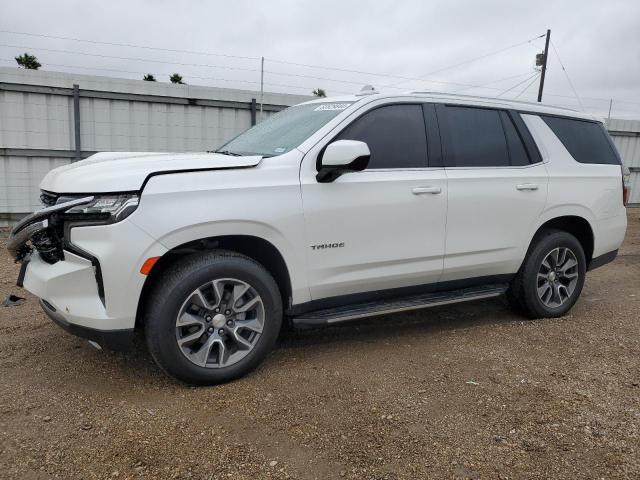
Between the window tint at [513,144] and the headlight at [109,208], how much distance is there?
10.1ft

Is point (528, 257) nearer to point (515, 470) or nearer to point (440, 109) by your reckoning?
point (440, 109)

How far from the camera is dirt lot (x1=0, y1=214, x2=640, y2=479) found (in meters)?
2.46

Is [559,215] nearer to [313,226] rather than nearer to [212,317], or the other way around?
[313,226]

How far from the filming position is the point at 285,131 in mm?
3871

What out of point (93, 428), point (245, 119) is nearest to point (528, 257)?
point (93, 428)

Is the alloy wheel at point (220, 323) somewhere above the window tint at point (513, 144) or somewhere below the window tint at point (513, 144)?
below

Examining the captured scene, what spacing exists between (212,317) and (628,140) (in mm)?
15165

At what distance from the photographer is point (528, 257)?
4527 millimetres

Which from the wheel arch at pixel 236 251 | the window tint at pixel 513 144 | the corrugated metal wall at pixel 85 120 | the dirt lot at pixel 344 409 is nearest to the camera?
the dirt lot at pixel 344 409

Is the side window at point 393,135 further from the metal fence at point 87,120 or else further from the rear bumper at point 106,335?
the metal fence at point 87,120

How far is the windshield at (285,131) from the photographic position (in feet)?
11.9

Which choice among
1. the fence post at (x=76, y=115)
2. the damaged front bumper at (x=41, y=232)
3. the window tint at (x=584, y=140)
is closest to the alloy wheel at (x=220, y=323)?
the damaged front bumper at (x=41, y=232)

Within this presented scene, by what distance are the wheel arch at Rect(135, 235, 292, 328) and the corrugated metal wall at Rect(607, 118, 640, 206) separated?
14064 millimetres

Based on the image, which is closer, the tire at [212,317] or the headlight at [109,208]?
the headlight at [109,208]
